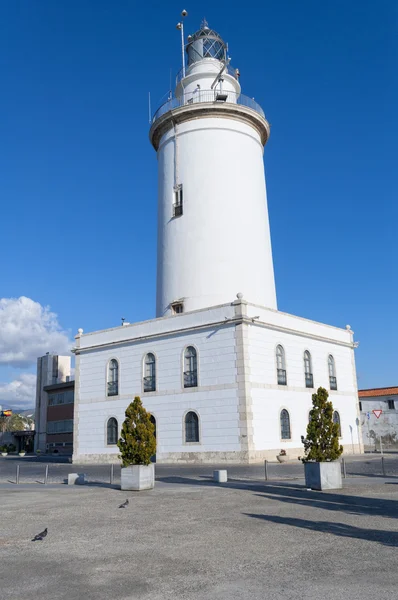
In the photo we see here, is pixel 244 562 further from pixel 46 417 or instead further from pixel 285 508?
pixel 46 417

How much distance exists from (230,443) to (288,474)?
6664mm

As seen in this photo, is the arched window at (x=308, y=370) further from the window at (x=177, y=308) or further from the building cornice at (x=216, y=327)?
the window at (x=177, y=308)

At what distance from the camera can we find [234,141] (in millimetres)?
33875

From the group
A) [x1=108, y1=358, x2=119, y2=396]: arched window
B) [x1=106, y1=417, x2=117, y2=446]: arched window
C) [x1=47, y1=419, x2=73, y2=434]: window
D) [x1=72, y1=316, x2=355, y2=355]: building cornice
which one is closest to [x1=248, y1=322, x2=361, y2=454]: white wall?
[x1=72, y1=316, x2=355, y2=355]: building cornice

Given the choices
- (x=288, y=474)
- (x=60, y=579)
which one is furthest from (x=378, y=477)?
(x=60, y=579)

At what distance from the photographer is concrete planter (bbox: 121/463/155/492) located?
1534 centimetres

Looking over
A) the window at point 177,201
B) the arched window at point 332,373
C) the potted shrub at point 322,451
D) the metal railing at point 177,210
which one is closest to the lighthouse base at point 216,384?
the arched window at point 332,373

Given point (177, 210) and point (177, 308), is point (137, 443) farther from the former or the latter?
point (177, 210)

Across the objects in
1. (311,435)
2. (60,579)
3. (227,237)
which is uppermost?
(227,237)

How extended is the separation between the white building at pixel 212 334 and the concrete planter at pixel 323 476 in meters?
10.7

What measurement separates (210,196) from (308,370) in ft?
38.9

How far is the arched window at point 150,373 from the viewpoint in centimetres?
3048

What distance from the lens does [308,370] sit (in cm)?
3175

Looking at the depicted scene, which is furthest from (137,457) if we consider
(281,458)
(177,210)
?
(177,210)
